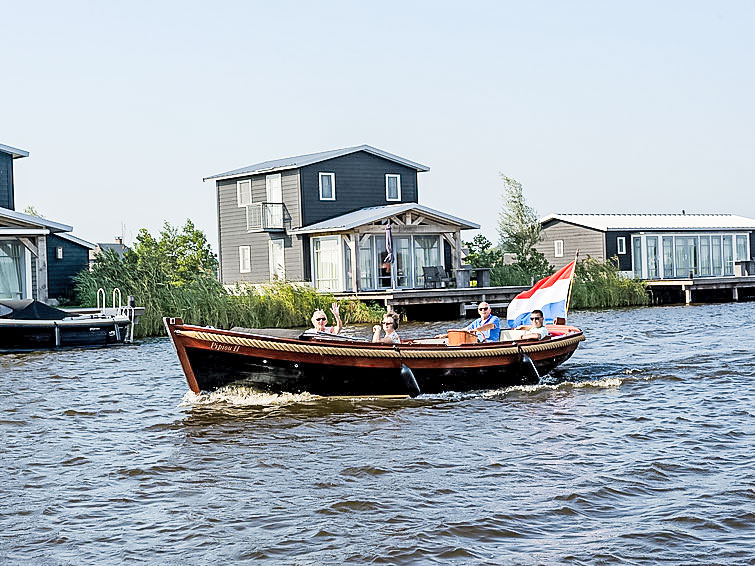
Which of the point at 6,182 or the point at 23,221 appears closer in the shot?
the point at 23,221

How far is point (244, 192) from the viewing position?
139ft

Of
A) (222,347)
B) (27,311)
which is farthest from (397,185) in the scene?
(222,347)

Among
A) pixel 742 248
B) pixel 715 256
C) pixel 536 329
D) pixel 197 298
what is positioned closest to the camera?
pixel 536 329

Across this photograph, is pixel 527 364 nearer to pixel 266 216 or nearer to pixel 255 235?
pixel 266 216

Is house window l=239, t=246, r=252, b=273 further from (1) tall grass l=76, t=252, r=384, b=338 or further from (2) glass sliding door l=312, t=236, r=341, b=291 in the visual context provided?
(1) tall grass l=76, t=252, r=384, b=338

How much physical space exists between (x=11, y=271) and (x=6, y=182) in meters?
6.99

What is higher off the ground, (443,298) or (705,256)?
(705,256)

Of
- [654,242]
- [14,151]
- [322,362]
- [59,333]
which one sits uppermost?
[14,151]

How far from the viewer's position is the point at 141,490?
1029 centimetres

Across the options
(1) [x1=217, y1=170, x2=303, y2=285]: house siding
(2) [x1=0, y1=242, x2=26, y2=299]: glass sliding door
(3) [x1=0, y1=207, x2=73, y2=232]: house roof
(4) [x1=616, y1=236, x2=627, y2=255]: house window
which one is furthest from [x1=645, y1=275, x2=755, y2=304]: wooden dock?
(2) [x1=0, y1=242, x2=26, y2=299]: glass sliding door

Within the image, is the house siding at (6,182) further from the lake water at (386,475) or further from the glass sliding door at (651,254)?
the glass sliding door at (651,254)

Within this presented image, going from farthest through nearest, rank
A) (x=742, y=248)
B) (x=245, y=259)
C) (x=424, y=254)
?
(x=742, y=248) → (x=245, y=259) → (x=424, y=254)

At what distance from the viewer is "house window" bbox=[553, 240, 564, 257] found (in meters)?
49.7

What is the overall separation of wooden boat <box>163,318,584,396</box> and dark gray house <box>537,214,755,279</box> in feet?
103
